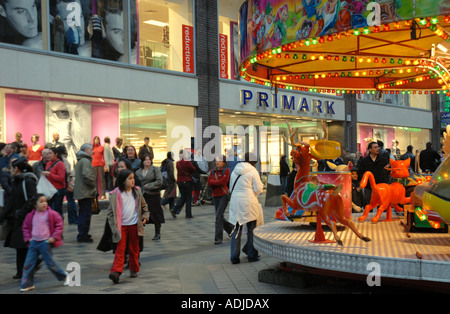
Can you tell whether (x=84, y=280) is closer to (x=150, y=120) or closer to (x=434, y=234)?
(x=434, y=234)

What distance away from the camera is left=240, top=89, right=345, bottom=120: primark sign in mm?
24734

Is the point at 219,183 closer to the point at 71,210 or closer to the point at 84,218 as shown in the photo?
the point at 84,218

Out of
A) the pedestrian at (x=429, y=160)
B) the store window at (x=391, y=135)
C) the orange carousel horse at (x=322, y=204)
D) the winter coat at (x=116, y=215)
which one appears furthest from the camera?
the store window at (x=391, y=135)

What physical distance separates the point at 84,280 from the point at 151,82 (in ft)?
41.7

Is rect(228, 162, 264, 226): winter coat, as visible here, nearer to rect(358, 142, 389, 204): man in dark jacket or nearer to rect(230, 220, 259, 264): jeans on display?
rect(230, 220, 259, 264): jeans on display

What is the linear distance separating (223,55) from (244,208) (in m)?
14.9

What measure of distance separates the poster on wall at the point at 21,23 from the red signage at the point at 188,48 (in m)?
6.15

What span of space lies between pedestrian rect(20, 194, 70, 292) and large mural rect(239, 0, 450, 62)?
409 centimetres

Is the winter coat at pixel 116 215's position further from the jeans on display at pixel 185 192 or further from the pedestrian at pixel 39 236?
the jeans on display at pixel 185 192

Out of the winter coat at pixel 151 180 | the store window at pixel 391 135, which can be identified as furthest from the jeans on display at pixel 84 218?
the store window at pixel 391 135

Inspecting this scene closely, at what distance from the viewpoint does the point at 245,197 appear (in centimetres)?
941

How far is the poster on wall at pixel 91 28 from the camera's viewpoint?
57.4ft

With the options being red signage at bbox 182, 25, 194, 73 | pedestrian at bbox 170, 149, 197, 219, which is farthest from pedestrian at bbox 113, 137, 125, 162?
red signage at bbox 182, 25, 194, 73

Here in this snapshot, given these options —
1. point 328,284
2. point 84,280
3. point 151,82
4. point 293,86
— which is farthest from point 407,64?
point 151,82
